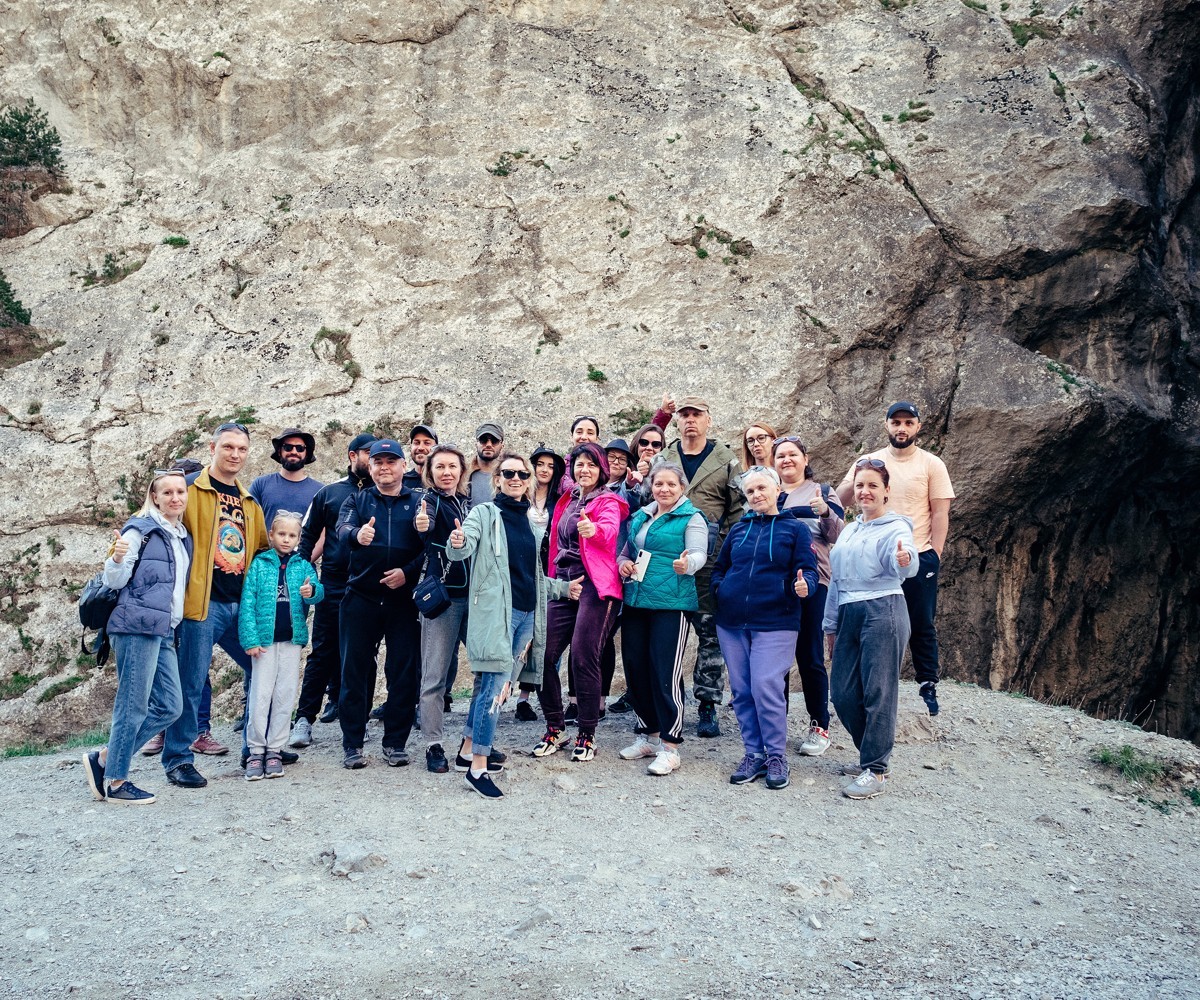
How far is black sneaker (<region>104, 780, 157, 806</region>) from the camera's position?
5691mm

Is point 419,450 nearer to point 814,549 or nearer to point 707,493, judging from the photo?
point 707,493

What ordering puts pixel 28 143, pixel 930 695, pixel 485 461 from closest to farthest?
pixel 485 461, pixel 930 695, pixel 28 143

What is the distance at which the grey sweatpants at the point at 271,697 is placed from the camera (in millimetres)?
6215

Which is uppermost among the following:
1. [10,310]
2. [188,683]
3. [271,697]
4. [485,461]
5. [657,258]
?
[657,258]

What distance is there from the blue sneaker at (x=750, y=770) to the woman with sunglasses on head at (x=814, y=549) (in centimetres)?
67

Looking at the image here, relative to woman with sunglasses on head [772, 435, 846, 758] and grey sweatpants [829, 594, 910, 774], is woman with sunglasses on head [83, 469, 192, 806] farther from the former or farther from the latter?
grey sweatpants [829, 594, 910, 774]

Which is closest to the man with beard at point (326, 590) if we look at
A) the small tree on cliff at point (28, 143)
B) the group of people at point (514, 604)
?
the group of people at point (514, 604)

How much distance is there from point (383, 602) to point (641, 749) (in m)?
1.88

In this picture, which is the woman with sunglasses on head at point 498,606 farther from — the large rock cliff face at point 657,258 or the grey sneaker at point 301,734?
the large rock cliff face at point 657,258

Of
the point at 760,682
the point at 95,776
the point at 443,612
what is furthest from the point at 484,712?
the point at 95,776

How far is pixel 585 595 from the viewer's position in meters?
6.38

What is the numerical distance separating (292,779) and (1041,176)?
1087 cm

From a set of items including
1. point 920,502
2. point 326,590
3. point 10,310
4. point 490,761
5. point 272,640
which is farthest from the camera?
point 10,310

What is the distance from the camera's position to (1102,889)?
5.17 m
